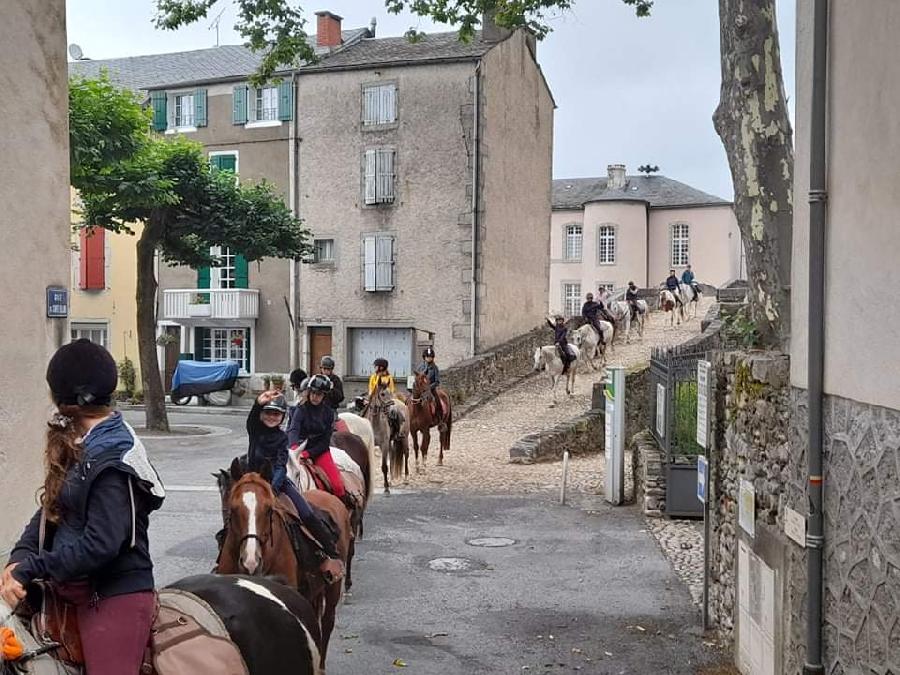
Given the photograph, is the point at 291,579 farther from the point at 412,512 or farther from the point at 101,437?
the point at 412,512

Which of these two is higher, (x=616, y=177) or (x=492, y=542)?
(x=616, y=177)

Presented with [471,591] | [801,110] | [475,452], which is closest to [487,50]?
[475,452]

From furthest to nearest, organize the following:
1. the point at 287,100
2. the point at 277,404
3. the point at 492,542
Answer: the point at 287,100 → the point at 492,542 → the point at 277,404

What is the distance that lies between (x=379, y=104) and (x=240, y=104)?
5304mm

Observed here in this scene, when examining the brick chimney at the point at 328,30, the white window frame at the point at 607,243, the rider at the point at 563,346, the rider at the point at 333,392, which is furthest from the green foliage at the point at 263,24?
A: the white window frame at the point at 607,243

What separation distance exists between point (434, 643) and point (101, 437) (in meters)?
5.09

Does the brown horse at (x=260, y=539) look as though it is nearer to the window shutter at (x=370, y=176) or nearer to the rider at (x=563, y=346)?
the rider at (x=563, y=346)

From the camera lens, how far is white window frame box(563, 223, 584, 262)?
53719mm

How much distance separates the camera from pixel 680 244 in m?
52.5

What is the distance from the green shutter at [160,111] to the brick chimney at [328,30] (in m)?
5.98

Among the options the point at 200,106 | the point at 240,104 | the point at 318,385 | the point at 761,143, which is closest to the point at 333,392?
the point at 318,385

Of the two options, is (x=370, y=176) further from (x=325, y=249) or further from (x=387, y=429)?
(x=387, y=429)

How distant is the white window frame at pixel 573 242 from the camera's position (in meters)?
53.7

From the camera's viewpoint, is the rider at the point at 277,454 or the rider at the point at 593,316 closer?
the rider at the point at 277,454
